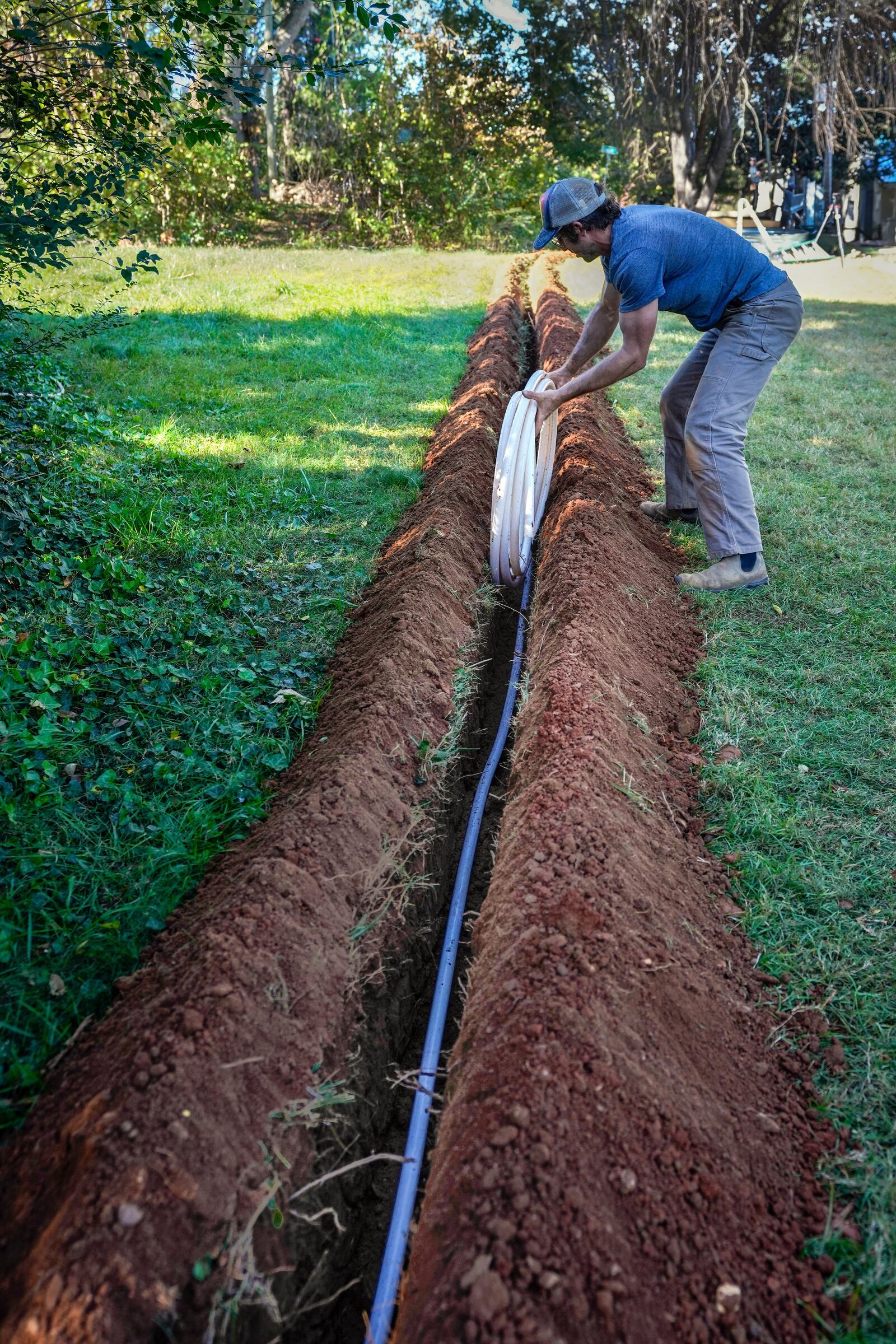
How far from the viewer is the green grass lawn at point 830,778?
5.74ft

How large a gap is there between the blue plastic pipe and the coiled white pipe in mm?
878

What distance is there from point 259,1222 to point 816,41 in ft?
59.5

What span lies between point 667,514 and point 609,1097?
3.78m

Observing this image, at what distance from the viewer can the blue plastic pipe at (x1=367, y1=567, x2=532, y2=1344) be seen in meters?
1.70

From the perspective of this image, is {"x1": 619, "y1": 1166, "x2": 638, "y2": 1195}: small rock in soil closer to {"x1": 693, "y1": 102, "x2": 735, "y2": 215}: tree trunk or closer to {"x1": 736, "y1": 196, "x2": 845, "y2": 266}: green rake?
{"x1": 736, "y1": 196, "x2": 845, "y2": 266}: green rake

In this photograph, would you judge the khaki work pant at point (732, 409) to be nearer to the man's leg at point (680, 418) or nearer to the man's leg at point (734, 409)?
the man's leg at point (734, 409)

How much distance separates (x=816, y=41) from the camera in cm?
1350

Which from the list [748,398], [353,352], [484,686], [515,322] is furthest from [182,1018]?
[515,322]

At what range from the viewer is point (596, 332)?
4.11m

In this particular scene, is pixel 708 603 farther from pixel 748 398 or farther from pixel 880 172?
pixel 880 172

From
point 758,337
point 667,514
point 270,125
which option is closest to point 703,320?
point 758,337

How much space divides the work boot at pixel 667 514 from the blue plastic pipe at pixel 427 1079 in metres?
1.96

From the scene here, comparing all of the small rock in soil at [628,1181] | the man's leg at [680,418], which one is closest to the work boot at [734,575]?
the man's leg at [680,418]

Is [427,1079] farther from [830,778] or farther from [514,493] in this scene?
[514,493]
